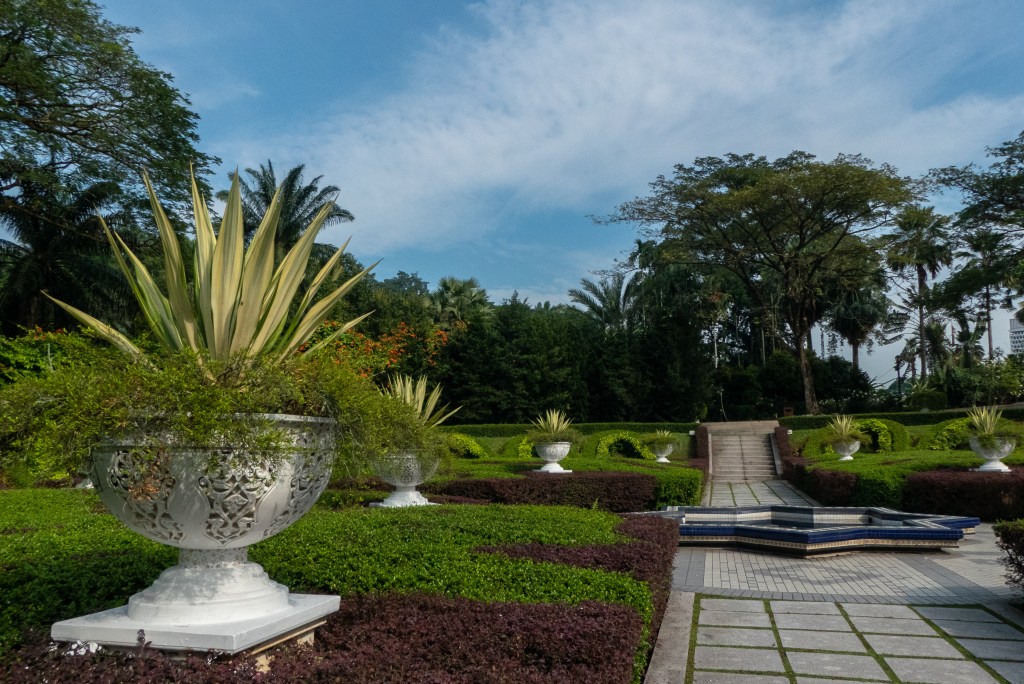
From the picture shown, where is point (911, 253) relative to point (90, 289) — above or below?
above

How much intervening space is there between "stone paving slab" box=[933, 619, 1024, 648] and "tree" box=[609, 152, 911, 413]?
81.7 feet

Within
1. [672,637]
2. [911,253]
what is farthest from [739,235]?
[672,637]

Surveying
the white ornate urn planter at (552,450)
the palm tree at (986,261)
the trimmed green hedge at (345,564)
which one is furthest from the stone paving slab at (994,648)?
the palm tree at (986,261)

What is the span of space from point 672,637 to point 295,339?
3653mm

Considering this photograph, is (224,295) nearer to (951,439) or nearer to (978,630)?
(978,630)

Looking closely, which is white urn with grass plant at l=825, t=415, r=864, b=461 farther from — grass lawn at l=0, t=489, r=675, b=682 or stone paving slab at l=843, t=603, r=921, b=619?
grass lawn at l=0, t=489, r=675, b=682

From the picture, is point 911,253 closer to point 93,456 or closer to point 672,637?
point 672,637

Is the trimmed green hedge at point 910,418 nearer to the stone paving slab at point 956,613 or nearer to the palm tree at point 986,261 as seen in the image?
the palm tree at point 986,261

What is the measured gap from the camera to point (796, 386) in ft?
129

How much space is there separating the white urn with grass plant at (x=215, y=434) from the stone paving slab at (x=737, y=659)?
2.64 m

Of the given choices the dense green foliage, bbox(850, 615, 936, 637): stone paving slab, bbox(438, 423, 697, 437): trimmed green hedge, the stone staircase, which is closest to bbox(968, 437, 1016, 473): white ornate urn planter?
the stone staircase

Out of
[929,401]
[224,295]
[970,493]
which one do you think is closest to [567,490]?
[970,493]

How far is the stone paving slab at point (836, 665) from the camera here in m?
4.47

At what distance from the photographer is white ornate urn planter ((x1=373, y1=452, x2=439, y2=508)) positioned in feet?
31.0
